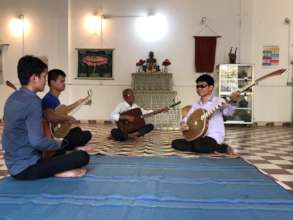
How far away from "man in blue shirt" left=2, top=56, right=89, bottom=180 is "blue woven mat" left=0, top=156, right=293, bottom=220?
11cm

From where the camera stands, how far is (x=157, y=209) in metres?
2.23

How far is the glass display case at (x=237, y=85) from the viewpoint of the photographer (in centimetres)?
932

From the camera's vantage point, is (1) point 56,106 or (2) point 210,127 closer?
(1) point 56,106

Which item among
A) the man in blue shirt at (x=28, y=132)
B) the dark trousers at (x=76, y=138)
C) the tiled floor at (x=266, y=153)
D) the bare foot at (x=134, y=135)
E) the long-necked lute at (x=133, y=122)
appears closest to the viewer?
the man in blue shirt at (x=28, y=132)

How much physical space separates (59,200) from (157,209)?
669 millimetres

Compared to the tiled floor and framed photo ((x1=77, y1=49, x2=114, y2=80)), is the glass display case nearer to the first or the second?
the tiled floor

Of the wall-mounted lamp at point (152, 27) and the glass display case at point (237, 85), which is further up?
the wall-mounted lamp at point (152, 27)

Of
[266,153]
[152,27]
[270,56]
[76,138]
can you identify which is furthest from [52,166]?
[270,56]

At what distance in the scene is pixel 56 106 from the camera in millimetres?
4258

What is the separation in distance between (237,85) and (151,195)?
7363 millimetres

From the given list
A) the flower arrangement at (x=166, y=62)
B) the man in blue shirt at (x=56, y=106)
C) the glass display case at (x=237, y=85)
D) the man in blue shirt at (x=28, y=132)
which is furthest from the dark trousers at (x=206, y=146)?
the flower arrangement at (x=166, y=62)

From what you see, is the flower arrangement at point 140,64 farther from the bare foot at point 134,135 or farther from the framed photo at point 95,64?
the bare foot at point 134,135

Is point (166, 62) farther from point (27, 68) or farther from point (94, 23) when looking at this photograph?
point (27, 68)

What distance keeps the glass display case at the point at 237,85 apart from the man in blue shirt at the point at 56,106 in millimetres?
5297
